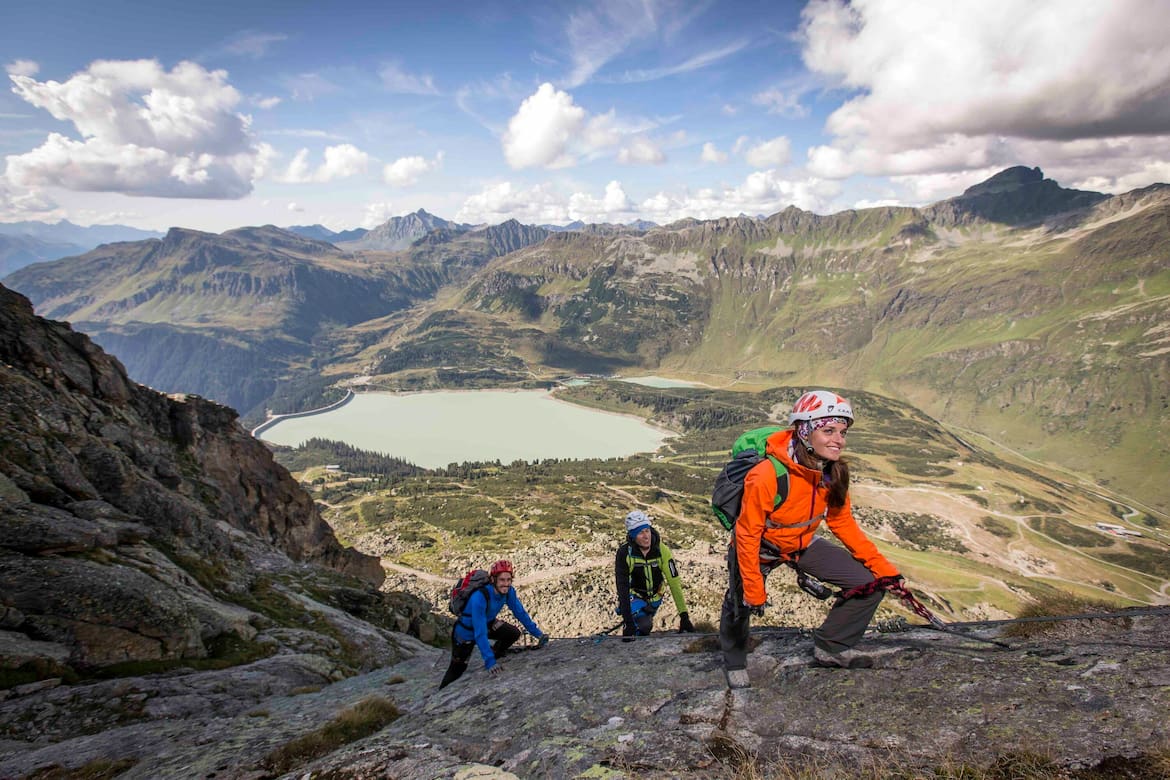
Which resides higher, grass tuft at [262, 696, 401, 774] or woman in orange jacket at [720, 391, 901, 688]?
woman in orange jacket at [720, 391, 901, 688]

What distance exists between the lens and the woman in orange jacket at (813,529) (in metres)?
7.61

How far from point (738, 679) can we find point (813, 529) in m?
2.78

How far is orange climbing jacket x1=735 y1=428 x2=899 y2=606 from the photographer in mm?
7559

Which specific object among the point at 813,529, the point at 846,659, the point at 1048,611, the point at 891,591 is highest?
the point at 813,529

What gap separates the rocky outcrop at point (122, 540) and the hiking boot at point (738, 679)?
1638 cm

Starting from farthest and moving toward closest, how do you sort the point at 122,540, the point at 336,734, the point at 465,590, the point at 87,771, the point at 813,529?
1. the point at 122,540
2. the point at 465,590
3. the point at 336,734
4. the point at 87,771
5. the point at 813,529

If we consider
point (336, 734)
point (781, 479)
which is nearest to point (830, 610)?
point (781, 479)

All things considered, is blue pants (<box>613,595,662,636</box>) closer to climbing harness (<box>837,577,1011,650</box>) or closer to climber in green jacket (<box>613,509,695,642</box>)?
climber in green jacket (<box>613,509,695,642</box>)

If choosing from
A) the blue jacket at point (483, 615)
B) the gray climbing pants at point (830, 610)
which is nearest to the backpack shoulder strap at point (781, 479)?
the gray climbing pants at point (830, 610)

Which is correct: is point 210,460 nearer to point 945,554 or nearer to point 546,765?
point 546,765

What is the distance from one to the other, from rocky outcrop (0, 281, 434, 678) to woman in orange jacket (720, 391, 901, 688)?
56.4 ft

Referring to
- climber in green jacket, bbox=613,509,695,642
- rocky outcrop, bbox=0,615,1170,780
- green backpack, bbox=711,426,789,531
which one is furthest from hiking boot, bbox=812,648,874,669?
climber in green jacket, bbox=613,509,695,642

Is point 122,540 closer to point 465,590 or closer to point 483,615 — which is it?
point 465,590

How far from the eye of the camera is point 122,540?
19125 mm
